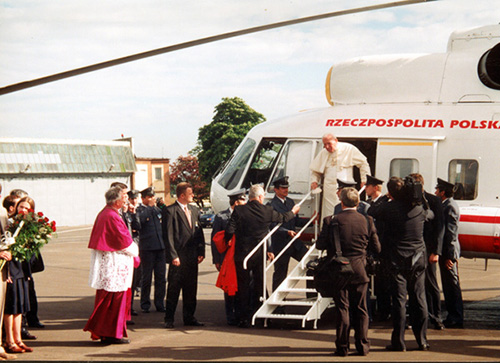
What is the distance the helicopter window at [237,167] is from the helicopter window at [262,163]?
150 mm

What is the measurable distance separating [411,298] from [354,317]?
0.76 m

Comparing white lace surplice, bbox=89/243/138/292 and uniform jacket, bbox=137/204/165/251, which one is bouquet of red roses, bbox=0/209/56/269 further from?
uniform jacket, bbox=137/204/165/251

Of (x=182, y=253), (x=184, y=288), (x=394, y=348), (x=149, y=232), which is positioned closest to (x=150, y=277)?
(x=149, y=232)

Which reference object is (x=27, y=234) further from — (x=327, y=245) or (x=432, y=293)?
(x=432, y=293)

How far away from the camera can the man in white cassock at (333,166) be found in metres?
10.0

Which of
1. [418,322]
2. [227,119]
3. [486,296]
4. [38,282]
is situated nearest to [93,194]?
[227,119]

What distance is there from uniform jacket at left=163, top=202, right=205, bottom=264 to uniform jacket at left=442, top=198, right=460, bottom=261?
3416mm

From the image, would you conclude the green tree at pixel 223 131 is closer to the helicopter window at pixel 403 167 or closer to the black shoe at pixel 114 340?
the helicopter window at pixel 403 167

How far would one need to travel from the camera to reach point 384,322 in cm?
944

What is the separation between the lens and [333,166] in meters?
10.1

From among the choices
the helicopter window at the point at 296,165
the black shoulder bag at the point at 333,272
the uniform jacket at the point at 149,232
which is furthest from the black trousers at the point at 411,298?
the uniform jacket at the point at 149,232

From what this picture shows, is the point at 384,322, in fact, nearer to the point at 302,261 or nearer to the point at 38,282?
the point at 302,261

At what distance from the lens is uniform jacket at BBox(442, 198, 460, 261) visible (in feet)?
29.1

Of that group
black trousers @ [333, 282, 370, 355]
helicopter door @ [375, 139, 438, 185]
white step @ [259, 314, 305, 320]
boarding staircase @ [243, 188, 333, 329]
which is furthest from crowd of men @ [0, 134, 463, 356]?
helicopter door @ [375, 139, 438, 185]
